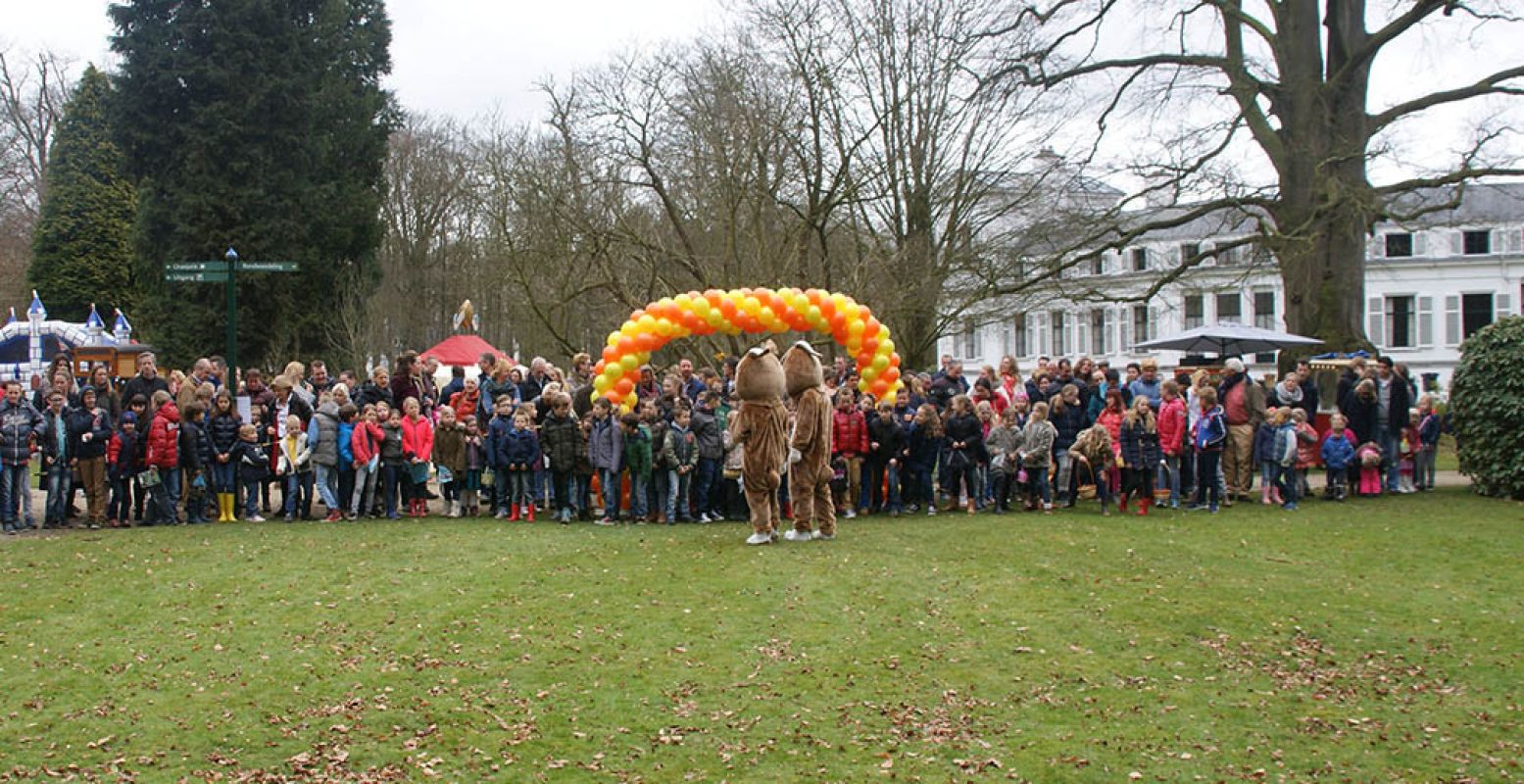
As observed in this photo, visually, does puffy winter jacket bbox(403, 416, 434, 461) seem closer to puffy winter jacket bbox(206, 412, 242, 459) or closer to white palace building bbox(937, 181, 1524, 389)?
puffy winter jacket bbox(206, 412, 242, 459)

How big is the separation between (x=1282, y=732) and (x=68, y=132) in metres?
49.1

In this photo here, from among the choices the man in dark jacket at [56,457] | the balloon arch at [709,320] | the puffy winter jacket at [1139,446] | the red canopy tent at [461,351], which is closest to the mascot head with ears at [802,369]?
the balloon arch at [709,320]

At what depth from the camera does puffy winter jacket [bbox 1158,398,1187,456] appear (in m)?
17.3

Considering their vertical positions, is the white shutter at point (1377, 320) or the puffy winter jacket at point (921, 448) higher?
the white shutter at point (1377, 320)

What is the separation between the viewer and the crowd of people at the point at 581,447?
53.2 ft

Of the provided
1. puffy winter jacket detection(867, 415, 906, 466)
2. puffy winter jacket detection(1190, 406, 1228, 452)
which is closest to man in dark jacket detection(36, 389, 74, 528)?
puffy winter jacket detection(867, 415, 906, 466)

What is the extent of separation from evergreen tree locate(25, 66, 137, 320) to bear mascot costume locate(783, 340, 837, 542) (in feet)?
125

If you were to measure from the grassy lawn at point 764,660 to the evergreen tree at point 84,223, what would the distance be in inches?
1393

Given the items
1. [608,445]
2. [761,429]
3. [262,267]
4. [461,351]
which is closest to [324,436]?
[608,445]

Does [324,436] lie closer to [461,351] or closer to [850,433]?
[850,433]

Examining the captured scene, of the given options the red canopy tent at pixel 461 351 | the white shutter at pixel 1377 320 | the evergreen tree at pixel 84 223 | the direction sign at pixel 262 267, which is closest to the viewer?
the direction sign at pixel 262 267

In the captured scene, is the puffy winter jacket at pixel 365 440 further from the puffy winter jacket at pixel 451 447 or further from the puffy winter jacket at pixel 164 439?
the puffy winter jacket at pixel 164 439

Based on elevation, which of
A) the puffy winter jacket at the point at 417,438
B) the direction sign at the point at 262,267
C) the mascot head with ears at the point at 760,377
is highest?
the direction sign at the point at 262,267

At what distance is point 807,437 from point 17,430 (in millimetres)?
9564
